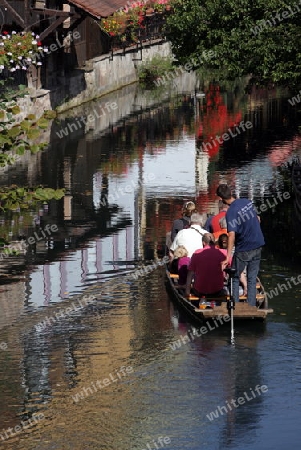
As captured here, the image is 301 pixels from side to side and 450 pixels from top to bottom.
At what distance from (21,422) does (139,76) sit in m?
49.3

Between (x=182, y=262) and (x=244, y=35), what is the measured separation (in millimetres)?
12897

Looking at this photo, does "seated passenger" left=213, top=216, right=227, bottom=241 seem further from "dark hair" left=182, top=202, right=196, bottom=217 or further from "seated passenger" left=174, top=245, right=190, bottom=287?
"seated passenger" left=174, top=245, right=190, bottom=287

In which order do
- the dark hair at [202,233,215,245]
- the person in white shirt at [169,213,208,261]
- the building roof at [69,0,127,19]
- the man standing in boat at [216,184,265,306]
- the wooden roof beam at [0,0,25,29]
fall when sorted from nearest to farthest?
the man standing in boat at [216,184,265,306] → the dark hair at [202,233,215,245] → the person in white shirt at [169,213,208,261] → the wooden roof beam at [0,0,25,29] → the building roof at [69,0,127,19]

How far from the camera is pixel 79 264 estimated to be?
22.2 metres

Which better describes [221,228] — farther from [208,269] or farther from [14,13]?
[14,13]

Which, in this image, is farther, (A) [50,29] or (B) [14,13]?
(A) [50,29]

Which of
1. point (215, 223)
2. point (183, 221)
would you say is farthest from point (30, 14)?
point (215, 223)

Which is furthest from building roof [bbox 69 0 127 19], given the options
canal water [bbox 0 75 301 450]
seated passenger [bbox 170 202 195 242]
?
seated passenger [bbox 170 202 195 242]

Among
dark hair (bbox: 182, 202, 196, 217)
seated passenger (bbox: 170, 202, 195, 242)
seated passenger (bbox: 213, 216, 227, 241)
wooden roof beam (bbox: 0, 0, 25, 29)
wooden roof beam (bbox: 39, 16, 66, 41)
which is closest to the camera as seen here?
seated passenger (bbox: 213, 216, 227, 241)

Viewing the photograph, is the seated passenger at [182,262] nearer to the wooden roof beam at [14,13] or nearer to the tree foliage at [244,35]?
the tree foliage at [244,35]

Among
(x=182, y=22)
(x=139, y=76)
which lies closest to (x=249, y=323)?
(x=182, y=22)

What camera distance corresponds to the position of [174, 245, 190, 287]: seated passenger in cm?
1873

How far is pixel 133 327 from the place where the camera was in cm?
1752

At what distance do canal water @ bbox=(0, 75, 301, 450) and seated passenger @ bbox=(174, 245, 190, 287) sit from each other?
539 millimetres
